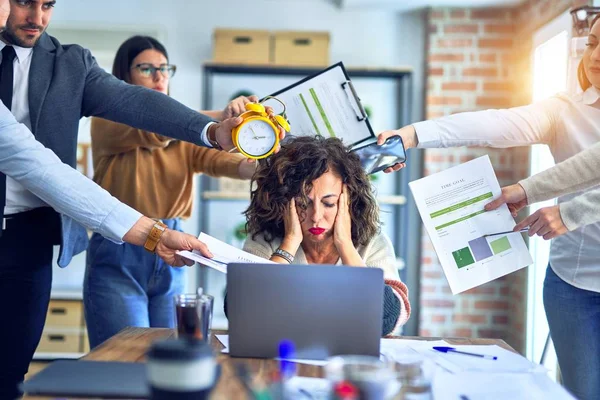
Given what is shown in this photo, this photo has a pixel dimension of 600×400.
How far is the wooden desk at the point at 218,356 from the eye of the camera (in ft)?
4.00

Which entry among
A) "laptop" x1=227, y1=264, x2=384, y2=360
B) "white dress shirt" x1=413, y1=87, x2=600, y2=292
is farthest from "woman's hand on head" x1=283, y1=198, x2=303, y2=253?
"laptop" x1=227, y1=264, x2=384, y2=360

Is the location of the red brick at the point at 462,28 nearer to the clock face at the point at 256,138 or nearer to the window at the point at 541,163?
the window at the point at 541,163

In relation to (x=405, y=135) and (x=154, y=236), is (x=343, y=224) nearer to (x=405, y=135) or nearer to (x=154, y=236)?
(x=405, y=135)

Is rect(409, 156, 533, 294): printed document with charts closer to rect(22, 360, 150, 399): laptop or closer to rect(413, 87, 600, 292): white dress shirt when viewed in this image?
rect(413, 87, 600, 292): white dress shirt

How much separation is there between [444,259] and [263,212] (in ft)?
1.81

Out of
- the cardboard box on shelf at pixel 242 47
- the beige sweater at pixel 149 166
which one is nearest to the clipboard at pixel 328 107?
the beige sweater at pixel 149 166

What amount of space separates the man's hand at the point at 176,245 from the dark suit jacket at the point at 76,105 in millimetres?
407

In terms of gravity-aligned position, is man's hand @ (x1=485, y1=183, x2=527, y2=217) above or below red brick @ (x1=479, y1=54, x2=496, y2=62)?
below

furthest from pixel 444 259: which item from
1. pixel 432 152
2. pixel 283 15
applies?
pixel 283 15

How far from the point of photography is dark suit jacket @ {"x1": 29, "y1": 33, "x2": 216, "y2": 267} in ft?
6.25

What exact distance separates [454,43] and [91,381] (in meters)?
3.37

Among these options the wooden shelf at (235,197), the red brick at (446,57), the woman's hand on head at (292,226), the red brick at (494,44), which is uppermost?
the red brick at (494,44)

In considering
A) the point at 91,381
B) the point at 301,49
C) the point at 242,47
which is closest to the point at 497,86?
the point at 301,49

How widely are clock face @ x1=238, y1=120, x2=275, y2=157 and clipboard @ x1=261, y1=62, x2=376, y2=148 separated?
0.89 ft
